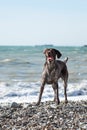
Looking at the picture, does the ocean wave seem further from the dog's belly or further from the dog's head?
the dog's head

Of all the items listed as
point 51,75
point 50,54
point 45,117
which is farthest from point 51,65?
point 45,117

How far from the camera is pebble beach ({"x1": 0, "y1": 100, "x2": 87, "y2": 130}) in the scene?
26.9ft

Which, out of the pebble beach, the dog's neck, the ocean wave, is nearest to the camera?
the pebble beach

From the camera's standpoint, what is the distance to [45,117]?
8.88m

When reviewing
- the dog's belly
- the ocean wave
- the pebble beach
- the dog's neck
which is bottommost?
the ocean wave

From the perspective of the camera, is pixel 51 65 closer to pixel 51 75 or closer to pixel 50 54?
pixel 51 75

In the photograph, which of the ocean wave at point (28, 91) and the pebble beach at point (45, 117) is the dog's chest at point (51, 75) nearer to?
the pebble beach at point (45, 117)

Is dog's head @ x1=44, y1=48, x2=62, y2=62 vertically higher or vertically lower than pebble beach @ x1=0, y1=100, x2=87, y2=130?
higher

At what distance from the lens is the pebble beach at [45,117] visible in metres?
8.19

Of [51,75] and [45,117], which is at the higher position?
[51,75]

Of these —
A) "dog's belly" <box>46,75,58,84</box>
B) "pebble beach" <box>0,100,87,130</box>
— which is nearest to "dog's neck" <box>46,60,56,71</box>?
"dog's belly" <box>46,75,58,84</box>

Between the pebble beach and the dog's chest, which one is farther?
the dog's chest

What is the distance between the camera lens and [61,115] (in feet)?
29.7

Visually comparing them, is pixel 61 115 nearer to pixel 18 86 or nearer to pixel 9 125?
pixel 9 125
